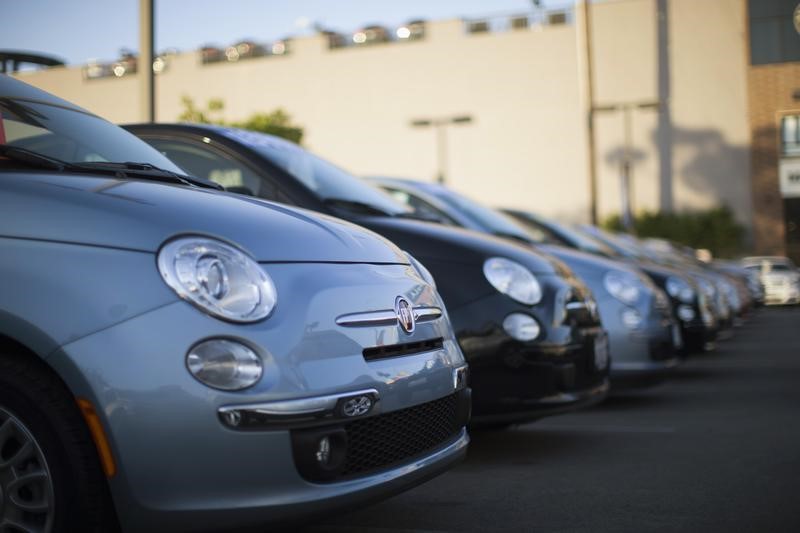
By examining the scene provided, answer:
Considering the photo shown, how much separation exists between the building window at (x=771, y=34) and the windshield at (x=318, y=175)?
4379 centimetres

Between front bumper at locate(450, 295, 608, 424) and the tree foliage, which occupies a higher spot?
the tree foliage

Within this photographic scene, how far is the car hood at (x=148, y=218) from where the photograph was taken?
272cm

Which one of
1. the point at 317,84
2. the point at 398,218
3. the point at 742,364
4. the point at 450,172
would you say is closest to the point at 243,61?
the point at 317,84

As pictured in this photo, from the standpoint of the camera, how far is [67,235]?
270cm

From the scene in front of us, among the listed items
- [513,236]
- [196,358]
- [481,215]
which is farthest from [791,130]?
[196,358]

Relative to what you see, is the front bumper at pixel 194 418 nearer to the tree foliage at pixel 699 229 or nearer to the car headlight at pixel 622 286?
the car headlight at pixel 622 286

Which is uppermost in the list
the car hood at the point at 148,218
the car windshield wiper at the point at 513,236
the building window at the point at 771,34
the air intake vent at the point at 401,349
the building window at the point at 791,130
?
the building window at the point at 771,34

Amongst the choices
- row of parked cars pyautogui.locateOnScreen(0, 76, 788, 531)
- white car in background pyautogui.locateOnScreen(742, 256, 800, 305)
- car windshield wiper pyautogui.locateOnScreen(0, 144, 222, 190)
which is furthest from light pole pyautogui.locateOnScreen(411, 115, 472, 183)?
row of parked cars pyautogui.locateOnScreen(0, 76, 788, 531)

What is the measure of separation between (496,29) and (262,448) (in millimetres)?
48515

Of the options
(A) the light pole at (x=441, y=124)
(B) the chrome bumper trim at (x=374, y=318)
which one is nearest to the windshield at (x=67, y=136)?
(B) the chrome bumper trim at (x=374, y=318)

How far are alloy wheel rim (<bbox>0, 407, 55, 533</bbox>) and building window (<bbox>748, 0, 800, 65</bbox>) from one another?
46.9 metres

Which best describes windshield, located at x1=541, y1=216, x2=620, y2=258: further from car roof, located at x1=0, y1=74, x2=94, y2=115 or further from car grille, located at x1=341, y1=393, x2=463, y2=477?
car grille, located at x1=341, y1=393, x2=463, y2=477

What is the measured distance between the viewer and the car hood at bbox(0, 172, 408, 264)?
2717mm

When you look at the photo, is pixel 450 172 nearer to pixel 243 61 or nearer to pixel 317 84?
pixel 317 84
